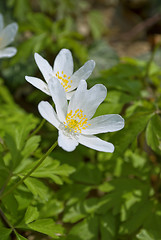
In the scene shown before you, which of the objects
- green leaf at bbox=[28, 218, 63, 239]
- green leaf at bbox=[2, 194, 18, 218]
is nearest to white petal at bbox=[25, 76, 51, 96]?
green leaf at bbox=[2, 194, 18, 218]

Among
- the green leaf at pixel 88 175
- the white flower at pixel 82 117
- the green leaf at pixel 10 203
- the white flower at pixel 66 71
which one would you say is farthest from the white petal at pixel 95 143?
the green leaf at pixel 88 175

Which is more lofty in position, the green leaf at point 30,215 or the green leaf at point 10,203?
the green leaf at point 10,203

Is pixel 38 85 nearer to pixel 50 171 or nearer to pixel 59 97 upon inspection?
pixel 59 97

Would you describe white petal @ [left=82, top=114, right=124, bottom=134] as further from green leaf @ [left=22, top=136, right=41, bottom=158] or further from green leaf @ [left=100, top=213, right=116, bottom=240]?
green leaf @ [left=100, top=213, right=116, bottom=240]

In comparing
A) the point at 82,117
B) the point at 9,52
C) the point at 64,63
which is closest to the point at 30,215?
the point at 82,117

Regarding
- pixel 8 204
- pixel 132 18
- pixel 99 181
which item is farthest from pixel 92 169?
pixel 132 18

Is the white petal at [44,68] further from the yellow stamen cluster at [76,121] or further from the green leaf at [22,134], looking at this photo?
the green leaf at [22,134]
